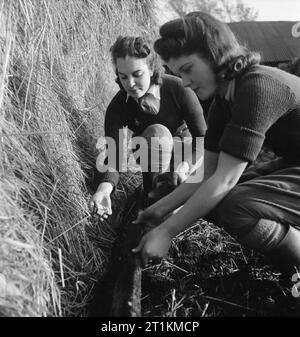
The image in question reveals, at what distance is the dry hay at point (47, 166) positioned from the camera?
1.34 meters

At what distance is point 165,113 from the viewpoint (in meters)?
2.48

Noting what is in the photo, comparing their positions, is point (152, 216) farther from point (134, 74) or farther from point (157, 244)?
point (134, 74)

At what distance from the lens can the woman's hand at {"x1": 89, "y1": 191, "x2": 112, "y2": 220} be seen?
1930 mm

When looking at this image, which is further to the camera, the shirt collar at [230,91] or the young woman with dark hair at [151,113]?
the young woman with dark hair at [151,113]

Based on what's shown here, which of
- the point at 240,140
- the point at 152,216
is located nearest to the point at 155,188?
the point at 152,216

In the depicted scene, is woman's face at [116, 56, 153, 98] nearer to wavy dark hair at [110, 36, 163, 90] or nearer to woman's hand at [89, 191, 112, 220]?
wavy dark hair at [110, 36, 163, 90]

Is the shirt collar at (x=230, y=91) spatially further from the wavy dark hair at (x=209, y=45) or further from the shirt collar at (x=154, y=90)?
the shirt collar at (x=154, y=90)

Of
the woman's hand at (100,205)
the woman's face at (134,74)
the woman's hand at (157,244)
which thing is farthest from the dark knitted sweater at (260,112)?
the woman's face at (134,74)

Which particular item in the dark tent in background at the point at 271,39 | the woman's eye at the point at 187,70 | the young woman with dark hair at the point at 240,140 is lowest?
the young woman with dark hair at the point at 240,140

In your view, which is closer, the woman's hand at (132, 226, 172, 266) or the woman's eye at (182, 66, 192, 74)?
the woman's hand at (132, 226, 172, 266)

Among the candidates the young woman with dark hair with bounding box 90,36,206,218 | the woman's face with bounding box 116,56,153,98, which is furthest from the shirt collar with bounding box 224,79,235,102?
the woman's face with bounding box 116,56,153,98

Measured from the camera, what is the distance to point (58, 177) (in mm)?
1934

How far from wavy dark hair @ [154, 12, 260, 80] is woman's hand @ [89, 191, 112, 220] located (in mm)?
661

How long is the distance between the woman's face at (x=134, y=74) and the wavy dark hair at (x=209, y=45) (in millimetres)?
658
